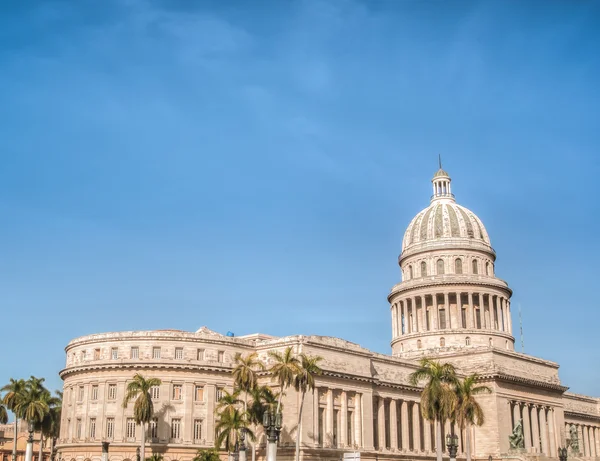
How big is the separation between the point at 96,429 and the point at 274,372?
23435 mm

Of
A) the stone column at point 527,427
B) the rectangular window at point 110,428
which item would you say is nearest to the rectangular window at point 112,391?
the rectangular window at point 110,428

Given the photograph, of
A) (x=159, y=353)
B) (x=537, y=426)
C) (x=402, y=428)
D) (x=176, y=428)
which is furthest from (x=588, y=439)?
(x=159, y=353)

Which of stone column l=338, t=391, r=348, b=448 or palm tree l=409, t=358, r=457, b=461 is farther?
stone column l=338, t=391, r=348, b=448

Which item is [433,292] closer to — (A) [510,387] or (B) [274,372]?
(A) [510,387]

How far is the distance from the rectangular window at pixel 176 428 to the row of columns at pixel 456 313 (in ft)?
148

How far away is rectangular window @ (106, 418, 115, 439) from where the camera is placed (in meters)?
81.5

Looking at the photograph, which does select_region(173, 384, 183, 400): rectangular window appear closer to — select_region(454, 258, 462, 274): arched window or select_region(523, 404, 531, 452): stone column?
select_region(523, 404, 531, 452): stone column

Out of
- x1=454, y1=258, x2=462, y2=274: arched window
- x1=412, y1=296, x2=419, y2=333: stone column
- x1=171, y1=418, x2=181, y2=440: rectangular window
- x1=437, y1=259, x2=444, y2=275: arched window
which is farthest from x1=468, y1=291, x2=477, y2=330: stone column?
x1=171, y1=418, x2=181, y2=440: rectangular window

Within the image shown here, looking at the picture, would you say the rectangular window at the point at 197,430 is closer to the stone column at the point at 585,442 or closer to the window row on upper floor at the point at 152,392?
the window row on upper floor at the point at 152,392

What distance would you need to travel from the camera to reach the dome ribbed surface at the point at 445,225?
392 ft

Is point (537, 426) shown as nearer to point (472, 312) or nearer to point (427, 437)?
point (427, 437)

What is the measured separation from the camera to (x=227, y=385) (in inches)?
3324

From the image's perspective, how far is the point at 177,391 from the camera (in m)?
82.3

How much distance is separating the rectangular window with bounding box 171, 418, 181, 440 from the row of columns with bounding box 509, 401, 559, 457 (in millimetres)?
42431
